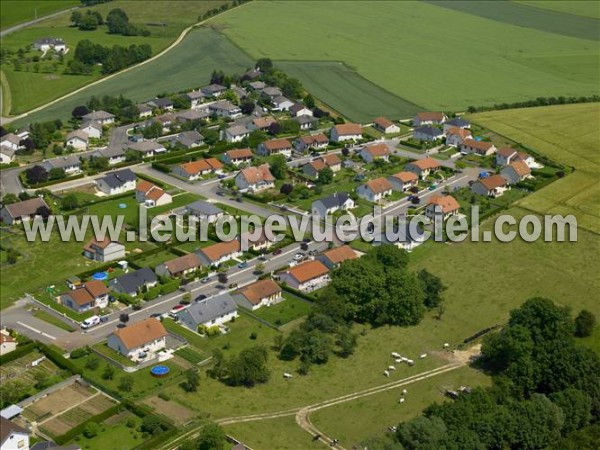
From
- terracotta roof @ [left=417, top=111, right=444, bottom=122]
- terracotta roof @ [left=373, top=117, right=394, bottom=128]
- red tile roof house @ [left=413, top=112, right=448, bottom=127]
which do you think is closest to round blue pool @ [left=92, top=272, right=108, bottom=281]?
terracotta roof @ [left=373, top=117, right=394, bottom=128]

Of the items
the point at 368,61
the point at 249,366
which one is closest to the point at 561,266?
the point at 249,366

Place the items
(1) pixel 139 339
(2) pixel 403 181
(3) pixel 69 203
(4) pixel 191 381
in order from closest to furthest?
1. (4) pixel 191 381
2. (1) pixel 139 339
3. (3) pixel 69 203
4. (2) pixel 403 181

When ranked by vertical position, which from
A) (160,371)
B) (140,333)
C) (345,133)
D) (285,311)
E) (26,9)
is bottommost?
(285,311)

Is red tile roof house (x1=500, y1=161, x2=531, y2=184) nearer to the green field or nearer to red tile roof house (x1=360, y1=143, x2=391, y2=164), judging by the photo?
the green field

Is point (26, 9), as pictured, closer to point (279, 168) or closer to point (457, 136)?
point (279, 168)

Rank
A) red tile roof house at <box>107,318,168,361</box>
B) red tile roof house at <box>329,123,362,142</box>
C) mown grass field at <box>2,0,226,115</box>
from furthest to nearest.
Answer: mown grass field at <box>2,0,226,115</box> → red tile roof house at <box>329,123,362,142</box> → red tile roof house at <box>107,318,168,361</box>

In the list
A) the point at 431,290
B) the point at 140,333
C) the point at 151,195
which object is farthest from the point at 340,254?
the point at 151,195
